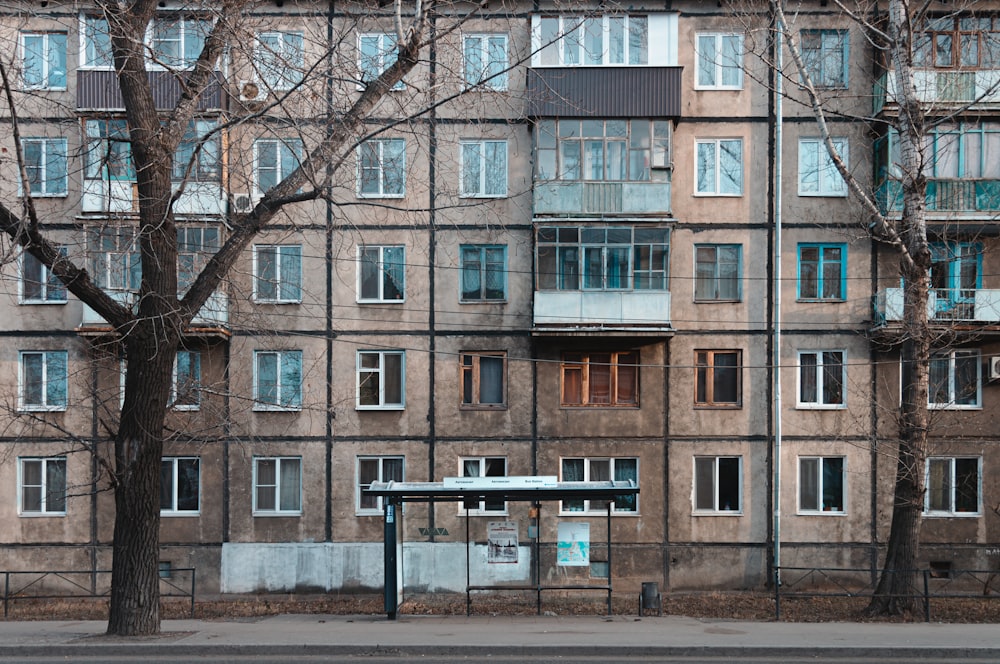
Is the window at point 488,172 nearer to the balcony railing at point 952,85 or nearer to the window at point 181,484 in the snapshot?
the balcony railing at point 952,85

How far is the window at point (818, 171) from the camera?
24375 mm

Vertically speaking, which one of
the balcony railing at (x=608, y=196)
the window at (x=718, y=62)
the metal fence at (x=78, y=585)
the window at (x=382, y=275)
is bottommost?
the metal fence at (x=78, y=585)

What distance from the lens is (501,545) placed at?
19031 mm

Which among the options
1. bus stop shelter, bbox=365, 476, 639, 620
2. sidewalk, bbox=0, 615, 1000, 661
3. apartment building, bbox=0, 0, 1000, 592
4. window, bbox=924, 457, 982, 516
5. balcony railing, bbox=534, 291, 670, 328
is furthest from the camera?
window, bbox=924, 457, 982, 516

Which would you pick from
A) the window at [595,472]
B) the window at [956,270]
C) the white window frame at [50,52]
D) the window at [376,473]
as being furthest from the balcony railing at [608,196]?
the white window frame at [50,52]

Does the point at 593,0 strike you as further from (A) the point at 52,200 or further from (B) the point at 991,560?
(B) the point at 991,560

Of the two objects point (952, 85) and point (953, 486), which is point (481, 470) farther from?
point (952, 85)

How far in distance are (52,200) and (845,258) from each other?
19.3m

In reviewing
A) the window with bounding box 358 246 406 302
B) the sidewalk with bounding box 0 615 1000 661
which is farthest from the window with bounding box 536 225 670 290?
the sidewalk with bounding box 0 615 1000 661

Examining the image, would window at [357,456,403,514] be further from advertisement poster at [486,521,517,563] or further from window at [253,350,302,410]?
advertisement poster at [486,521,517,563]

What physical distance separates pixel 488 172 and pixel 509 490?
9.71 m

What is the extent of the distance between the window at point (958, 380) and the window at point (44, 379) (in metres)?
20.8

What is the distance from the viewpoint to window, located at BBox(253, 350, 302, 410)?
24438mm

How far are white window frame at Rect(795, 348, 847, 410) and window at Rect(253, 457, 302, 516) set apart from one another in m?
12.2
